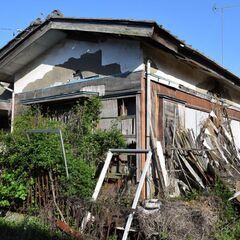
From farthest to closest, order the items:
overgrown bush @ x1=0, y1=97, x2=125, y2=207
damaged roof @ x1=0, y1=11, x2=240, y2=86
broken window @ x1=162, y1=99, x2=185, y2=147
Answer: broken window @ x1=162, y1=99, x2=185, y2=147 < damaged roof @ x1=0, y1=11, x2=240, y2=86 < overgrown bush @ x1=0, y1=97, x2=125, y2=207

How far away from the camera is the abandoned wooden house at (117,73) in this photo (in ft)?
30.1

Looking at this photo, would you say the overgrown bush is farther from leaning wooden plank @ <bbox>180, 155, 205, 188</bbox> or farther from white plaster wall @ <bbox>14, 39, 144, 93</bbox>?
leaning wooden plank @ <bbox>180, 155, 205, 188</bbox>

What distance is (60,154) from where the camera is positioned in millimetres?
8078

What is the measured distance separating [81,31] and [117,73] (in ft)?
5.29

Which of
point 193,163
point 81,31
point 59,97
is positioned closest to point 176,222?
point 193,163

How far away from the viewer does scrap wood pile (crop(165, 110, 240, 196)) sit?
9234 mm

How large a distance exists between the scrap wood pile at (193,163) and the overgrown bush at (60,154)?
1374 mm

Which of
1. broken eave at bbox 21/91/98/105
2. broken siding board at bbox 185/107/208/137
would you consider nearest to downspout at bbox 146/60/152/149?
broken eave at bbox 21/91/98/105

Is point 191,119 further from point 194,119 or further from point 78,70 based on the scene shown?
point 78,70

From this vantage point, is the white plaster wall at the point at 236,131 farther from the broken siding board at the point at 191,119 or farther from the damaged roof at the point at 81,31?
the broken siding board at the point at 191,119

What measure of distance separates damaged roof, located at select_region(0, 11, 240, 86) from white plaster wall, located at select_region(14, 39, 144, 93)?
9.5 inches

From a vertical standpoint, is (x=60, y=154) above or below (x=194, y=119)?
below

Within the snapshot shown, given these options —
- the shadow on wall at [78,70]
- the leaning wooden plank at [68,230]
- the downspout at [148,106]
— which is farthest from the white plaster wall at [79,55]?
the leaning wooden plank at [68,230]

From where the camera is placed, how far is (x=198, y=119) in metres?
11.4
